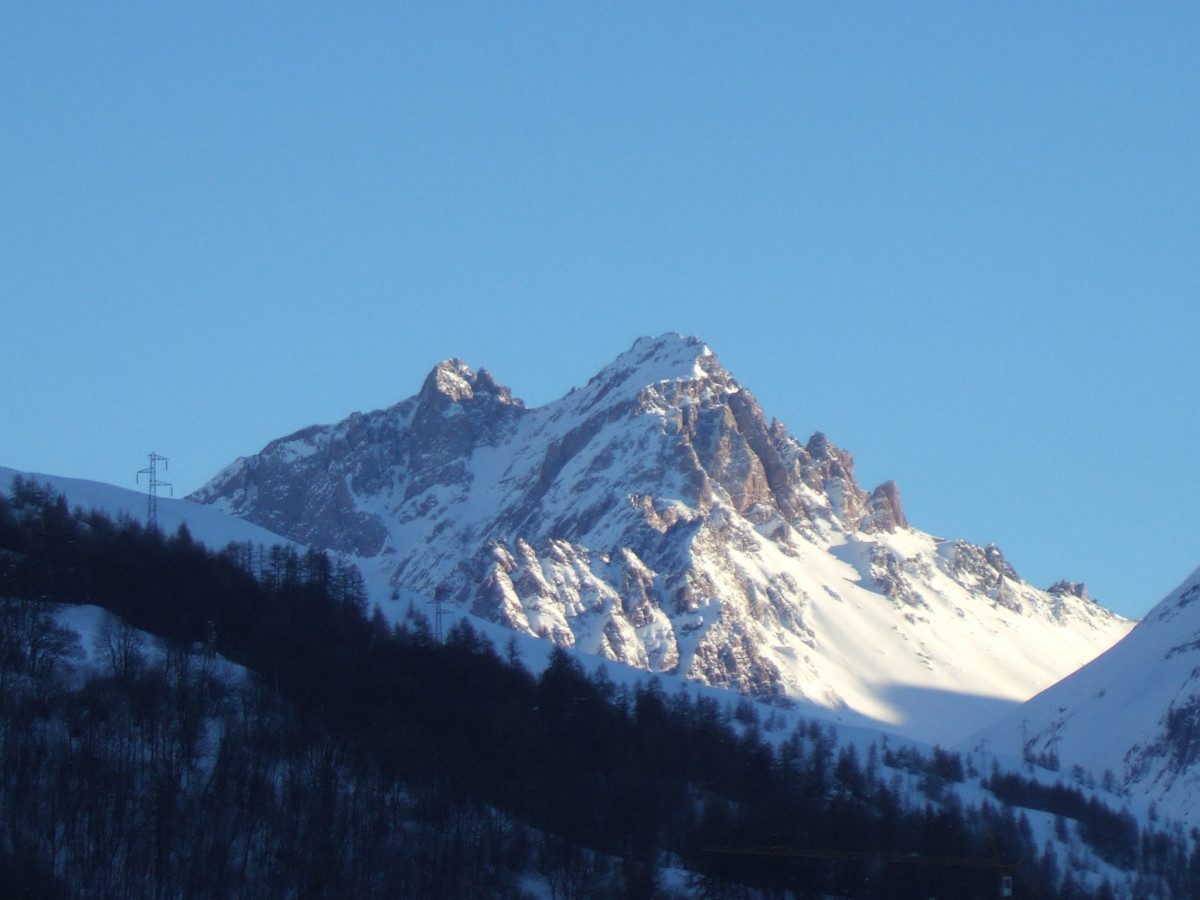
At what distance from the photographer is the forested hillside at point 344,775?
104062 millimetres

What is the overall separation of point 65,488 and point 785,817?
298 ft

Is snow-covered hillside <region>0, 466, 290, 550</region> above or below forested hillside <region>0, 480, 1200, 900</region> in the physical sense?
above

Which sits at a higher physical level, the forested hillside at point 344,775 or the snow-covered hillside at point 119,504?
the snow-covered hillside at point 119,504

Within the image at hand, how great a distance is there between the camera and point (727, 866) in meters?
108

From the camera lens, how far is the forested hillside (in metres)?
104

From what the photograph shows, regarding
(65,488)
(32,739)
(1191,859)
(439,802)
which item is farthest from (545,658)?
(32,739)

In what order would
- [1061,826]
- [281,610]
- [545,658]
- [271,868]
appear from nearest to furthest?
1. [271,868]
2. [281,610]
3. [1061,826]
4. [545,658]

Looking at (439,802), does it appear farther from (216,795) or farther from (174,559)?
(174,559)

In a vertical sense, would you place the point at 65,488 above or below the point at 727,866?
above

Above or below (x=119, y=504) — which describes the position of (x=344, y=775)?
below

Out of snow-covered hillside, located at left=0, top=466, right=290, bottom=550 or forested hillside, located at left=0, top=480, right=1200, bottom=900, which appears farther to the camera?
snow-covered hillside, located at left=0, top=466, right=290, bottom=550

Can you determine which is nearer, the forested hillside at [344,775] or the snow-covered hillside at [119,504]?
the forested hillside at [344,775]

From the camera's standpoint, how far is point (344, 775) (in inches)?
4633

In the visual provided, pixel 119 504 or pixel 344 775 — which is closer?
pixel 344 775
